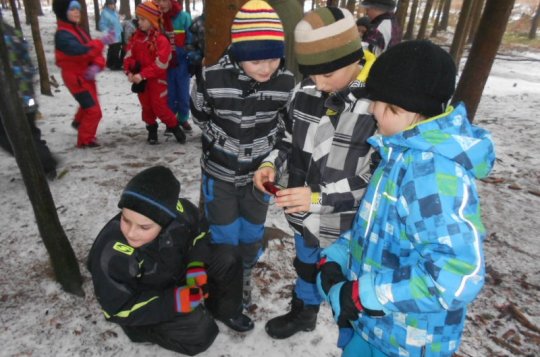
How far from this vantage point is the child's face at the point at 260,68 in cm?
240

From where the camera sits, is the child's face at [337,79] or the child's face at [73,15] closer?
the child's face at [337,79]

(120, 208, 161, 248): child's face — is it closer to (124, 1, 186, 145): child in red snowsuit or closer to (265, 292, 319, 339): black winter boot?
(265, 292, 319, 339): black winter boot

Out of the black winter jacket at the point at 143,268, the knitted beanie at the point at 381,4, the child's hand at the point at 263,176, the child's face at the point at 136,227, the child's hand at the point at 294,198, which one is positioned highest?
the knitted beanie at the point at 381,4

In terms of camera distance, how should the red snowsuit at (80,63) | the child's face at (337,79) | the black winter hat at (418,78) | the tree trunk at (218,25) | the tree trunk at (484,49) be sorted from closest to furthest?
the black winter hat at (418,78) → the child's face at (337,79) → the tree trunk at (218,25) → the tree trunk at (484,49) → the red snowsuit at (80,63)

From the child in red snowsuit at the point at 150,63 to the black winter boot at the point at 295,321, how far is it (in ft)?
13.5

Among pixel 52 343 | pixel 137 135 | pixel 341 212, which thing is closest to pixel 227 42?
pixel 341 212

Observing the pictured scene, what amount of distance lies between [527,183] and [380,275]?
198 inches

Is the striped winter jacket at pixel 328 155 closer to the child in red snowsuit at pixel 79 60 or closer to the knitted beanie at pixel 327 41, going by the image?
the knitted beanie at pixel 327 41

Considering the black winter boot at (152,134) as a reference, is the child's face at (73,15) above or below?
above

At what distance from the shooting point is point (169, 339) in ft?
8.21

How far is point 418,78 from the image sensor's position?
4.30ft

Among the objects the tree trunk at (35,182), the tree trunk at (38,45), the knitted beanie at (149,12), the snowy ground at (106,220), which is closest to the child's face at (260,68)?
the tree trunk at (35,182)

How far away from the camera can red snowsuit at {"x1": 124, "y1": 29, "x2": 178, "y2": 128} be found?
17.8ft

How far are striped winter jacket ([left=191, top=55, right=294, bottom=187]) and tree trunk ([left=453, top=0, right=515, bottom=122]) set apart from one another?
308cm
